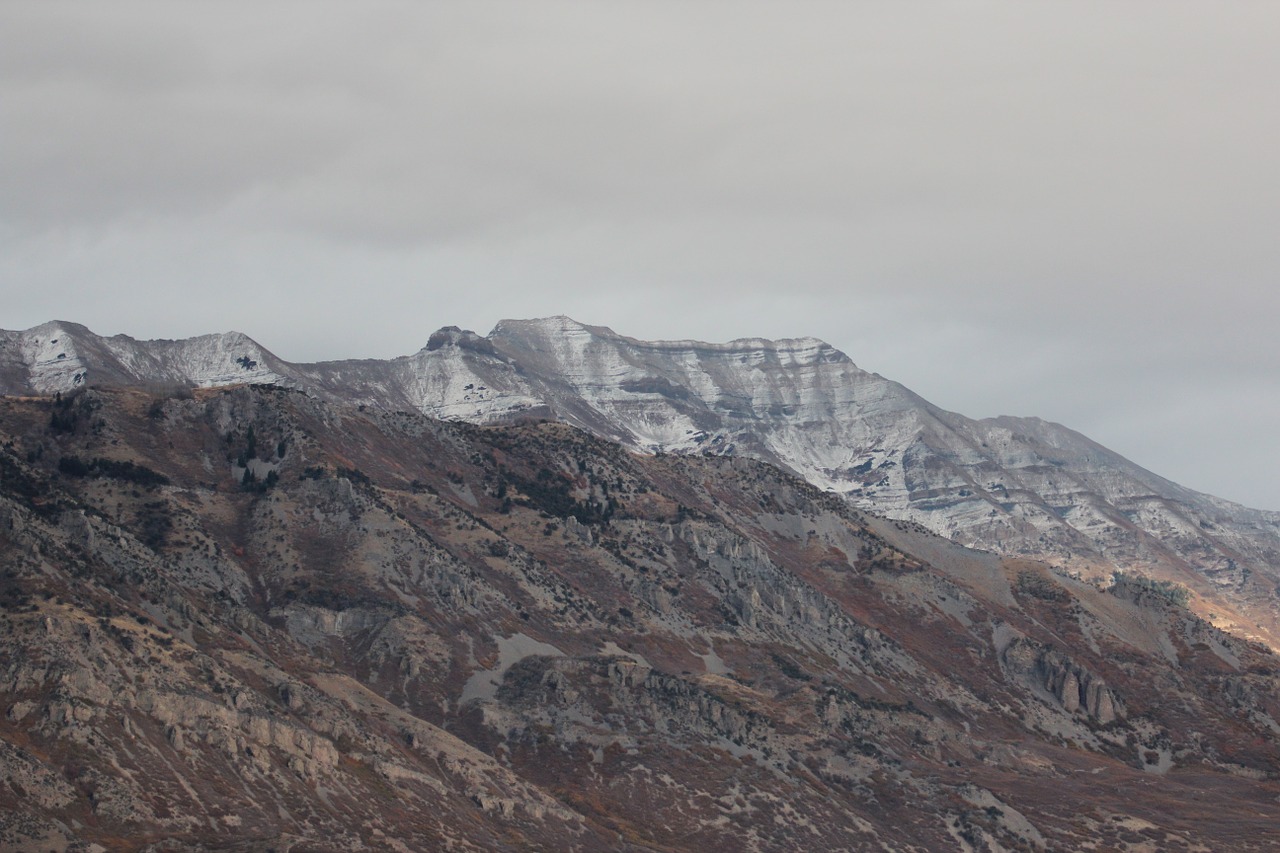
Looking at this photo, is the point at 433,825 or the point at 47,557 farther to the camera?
the point at 47,557

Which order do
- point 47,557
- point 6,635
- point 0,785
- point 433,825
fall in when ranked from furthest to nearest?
point 47,557 < point 433,825 < point 6,635 < point 0,785

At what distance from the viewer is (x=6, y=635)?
526ft

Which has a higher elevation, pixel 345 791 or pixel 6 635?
pixel 6 635

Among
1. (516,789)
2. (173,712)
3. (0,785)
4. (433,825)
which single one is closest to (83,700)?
(173,712)

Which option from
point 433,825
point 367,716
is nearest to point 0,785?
point 433,825

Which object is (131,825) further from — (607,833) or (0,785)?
(607,833)

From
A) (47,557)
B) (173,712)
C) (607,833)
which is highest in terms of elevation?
(47,557)

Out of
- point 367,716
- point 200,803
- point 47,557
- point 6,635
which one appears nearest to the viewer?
point 200,803

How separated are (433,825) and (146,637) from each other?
4273 centimetres

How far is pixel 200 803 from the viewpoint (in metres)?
149

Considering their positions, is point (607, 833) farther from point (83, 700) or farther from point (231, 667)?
point (83, 700)

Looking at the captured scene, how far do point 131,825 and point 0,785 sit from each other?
13.0 m

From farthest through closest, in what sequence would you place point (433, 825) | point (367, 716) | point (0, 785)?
1. point (367, 716)
2. point (433, 825)
3. point (0, 785)

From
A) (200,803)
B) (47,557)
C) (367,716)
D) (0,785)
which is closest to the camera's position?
(0,785)
